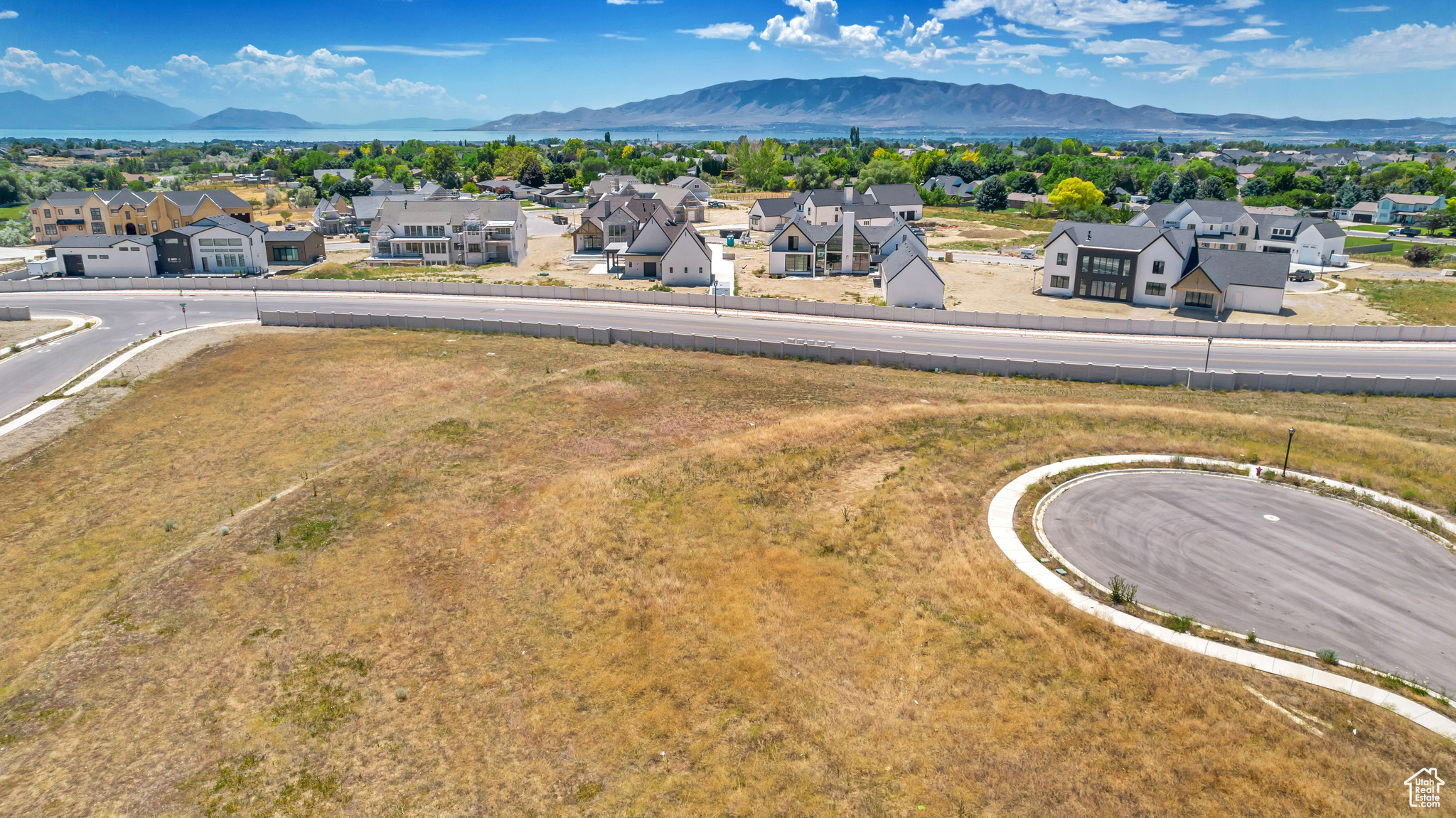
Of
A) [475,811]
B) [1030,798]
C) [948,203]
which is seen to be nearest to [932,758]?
[1030,798]

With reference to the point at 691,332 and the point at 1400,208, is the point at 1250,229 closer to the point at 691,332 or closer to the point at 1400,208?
the point at 1400,208

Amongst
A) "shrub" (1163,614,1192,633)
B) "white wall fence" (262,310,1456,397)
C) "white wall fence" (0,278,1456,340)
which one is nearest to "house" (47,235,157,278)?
"white wall fence" (0,278,1456,340)

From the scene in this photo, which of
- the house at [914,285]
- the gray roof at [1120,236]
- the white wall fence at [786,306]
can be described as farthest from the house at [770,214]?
the house at [914,285]

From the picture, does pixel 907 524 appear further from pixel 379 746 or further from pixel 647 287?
pixel 647 287

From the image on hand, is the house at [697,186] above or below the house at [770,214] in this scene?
above

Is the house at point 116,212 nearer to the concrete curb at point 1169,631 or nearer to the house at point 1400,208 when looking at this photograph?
the concrete curb at point 1169,631

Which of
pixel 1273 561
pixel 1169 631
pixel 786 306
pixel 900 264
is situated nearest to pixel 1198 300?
pixel 900 264
